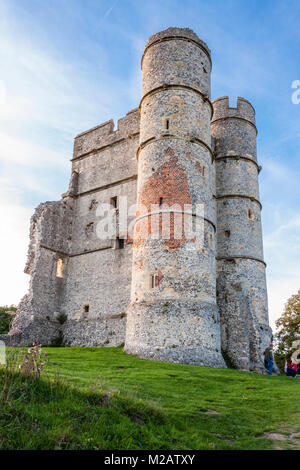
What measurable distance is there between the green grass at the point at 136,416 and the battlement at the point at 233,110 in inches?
751

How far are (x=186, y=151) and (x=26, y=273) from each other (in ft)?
40.1

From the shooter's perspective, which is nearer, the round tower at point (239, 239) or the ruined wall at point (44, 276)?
the round tower at point (239, 239)

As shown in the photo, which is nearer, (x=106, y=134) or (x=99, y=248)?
(x=99, y=248)

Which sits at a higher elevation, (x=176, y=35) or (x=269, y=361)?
(x=176, y=35)

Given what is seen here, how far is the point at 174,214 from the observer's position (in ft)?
60.1

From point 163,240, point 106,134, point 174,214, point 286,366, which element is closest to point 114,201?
point 106,134

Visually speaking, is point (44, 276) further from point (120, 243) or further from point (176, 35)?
point (176, 35)

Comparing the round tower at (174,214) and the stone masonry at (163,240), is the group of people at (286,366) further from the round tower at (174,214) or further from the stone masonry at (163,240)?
the round tower at (174,214)

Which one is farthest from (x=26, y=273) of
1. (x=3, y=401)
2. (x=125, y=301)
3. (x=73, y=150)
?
(x=3, y=401)

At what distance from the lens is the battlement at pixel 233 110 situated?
26062 mm

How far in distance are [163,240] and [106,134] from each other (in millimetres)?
12171

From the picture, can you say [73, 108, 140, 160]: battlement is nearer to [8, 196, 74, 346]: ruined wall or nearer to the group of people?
[8, 196, 74, 346]: ruined wall

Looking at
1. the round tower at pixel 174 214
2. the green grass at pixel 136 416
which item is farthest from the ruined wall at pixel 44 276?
the green grass at pixel 136 416

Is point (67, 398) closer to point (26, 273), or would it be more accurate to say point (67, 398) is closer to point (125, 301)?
point (125, 301)
